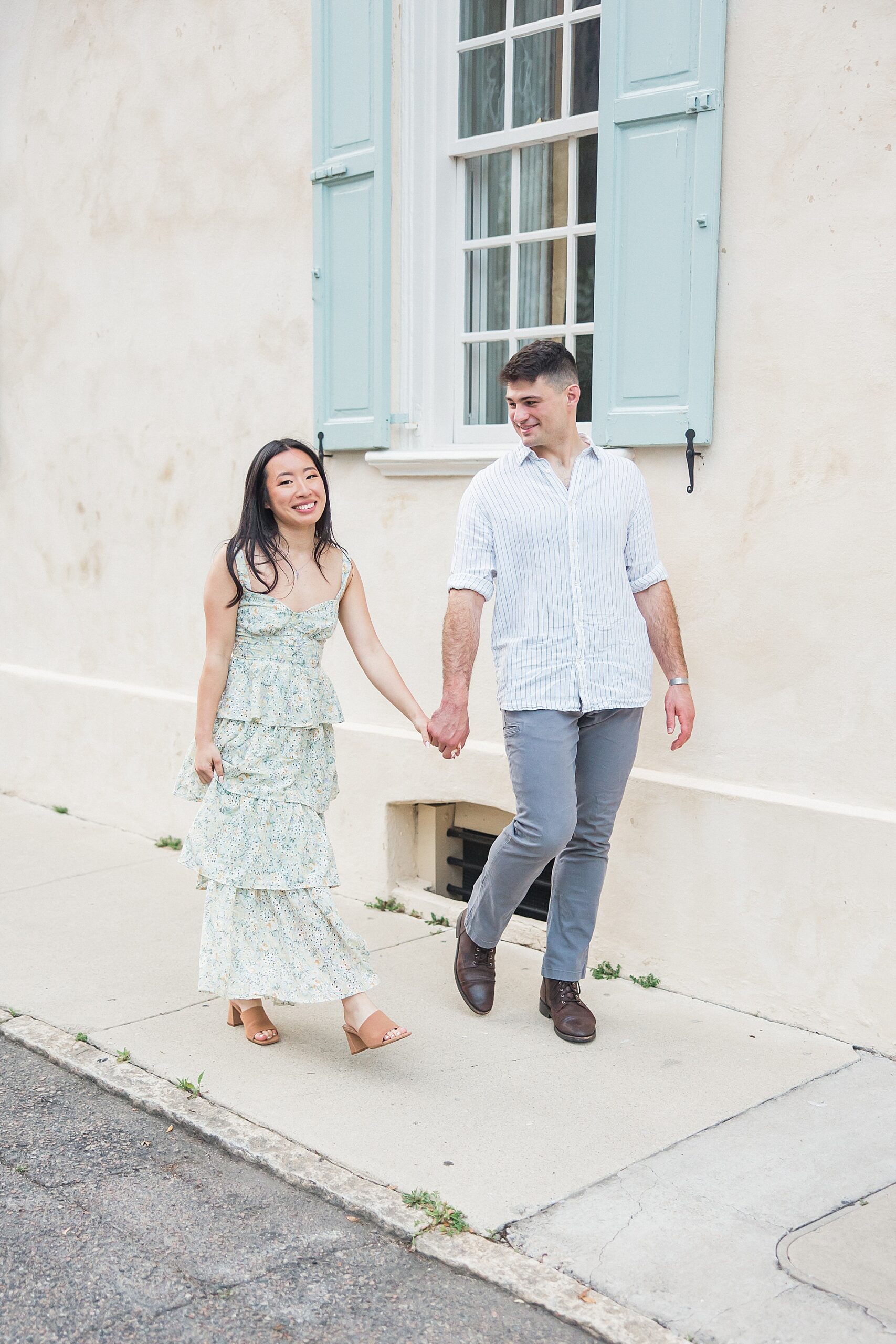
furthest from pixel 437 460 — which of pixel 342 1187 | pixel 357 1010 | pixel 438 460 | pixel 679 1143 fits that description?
pixel 342 1187

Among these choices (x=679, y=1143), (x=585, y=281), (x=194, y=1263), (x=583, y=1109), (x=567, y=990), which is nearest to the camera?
(x=194, y=1263)

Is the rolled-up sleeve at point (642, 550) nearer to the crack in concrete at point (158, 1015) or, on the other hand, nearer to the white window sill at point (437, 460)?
the white window sill at point (437, 460)

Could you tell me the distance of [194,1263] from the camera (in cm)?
292

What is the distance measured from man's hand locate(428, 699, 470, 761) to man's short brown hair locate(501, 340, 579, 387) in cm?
96

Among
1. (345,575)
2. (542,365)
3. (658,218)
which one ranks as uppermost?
(658,218)

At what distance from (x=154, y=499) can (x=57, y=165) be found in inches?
77.0

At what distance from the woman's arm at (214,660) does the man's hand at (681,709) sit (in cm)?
133

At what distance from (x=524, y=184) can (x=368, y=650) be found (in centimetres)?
228

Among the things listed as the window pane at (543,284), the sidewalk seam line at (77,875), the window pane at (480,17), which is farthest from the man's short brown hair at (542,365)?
the sidewalk seam line at (77,875)

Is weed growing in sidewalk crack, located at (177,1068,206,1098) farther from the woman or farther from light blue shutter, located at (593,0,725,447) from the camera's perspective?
light blue shutter, located at (593,0,725,447)

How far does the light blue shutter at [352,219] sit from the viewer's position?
209 inches

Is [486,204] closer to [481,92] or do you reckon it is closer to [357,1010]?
[481,92]

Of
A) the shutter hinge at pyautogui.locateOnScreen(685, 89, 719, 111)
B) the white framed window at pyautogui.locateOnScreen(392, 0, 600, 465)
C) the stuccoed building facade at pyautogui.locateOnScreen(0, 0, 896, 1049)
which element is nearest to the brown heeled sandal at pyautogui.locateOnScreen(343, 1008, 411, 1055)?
the stuccoed building facade at pyautogui.locateOnScreen(0, 0, 896, 1049)

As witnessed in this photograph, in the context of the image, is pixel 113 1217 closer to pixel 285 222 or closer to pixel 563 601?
pixel 563 601
